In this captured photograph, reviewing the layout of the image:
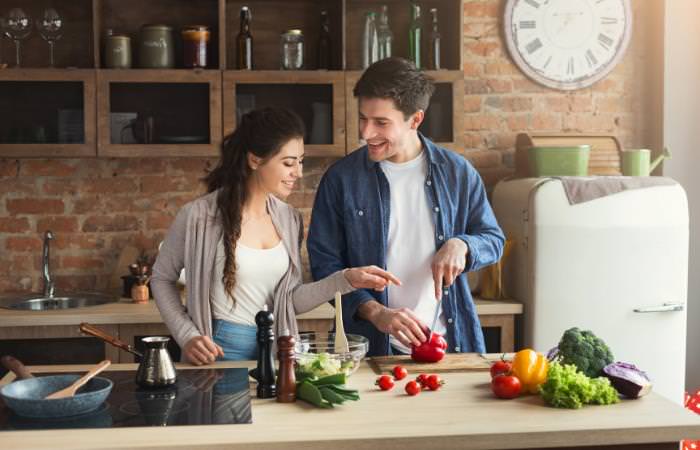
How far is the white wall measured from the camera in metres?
4.58

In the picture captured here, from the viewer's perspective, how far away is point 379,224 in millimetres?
2988

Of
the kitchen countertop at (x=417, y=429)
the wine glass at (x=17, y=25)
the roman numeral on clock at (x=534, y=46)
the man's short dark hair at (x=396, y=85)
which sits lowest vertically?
the kitchen countertop at (x=417, y=429)

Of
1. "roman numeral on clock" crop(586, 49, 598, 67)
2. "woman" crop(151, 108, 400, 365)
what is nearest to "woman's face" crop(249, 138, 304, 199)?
"woman" crop(151, 108, 400, 365)

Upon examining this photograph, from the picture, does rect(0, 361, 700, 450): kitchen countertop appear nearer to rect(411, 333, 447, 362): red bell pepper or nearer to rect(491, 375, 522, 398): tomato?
rect(491, 375, 522, 398): tomato

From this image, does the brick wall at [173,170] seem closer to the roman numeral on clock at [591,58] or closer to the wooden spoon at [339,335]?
the roman numeral on clock at [591,58]

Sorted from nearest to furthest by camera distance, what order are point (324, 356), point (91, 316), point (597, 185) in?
point (324, 356) → point (91, 316) → point (597, 185)

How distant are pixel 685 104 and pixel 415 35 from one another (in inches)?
56.8

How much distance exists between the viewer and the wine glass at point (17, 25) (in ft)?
13.7

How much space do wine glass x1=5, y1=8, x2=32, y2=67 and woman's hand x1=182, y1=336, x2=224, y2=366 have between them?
2212mm

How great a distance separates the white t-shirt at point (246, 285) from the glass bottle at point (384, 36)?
1.75 metres

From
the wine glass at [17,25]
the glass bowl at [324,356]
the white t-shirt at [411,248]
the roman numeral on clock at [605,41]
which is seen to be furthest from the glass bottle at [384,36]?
the glass bowl at [324,356]

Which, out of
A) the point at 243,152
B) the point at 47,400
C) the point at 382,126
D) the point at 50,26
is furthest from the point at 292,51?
the point at 47,400

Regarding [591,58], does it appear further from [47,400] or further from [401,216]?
[47,400]

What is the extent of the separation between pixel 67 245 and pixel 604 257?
2.57 m
